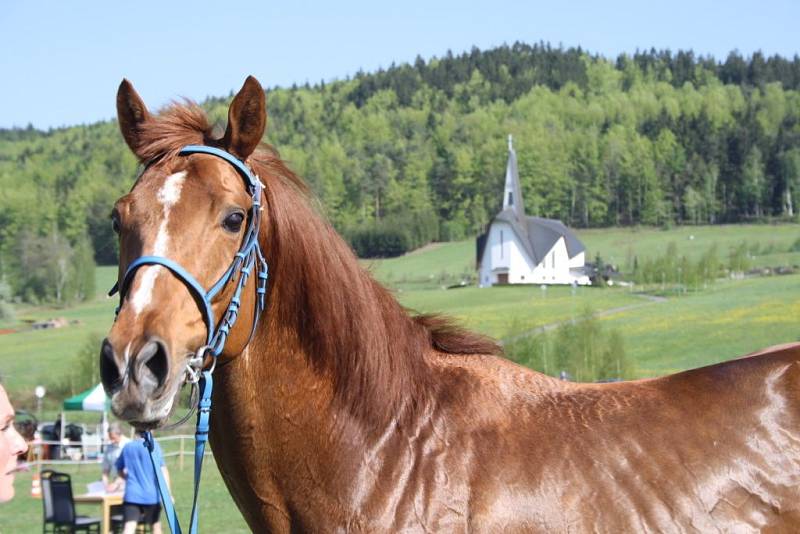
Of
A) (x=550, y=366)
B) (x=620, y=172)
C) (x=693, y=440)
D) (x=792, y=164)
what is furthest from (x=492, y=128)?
(x=693, y=440)

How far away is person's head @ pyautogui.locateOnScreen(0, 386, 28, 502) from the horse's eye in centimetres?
109

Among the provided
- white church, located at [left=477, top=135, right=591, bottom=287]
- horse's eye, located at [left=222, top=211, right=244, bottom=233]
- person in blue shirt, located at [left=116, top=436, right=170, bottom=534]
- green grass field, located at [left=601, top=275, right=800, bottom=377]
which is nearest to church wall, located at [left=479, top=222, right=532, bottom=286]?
white church, located at [left=477, top=135, right=591, bottom=287]

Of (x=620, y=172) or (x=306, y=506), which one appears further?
(x=620, y=172)

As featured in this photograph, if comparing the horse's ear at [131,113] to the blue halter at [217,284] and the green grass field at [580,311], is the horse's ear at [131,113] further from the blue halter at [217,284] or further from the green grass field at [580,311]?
the green grass field at [580,311]

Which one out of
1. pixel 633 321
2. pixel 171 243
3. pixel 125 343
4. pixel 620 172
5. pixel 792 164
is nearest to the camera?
pixel 125 343

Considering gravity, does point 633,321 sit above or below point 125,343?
below

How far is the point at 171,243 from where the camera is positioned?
3191 millimetres

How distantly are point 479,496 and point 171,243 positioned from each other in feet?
4.67

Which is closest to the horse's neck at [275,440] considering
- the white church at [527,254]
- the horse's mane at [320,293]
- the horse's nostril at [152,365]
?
the horse's mane at [320,293]

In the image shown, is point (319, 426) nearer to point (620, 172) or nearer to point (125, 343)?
point (125, 343)

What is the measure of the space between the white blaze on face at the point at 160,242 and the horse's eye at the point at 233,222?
0.18 metres

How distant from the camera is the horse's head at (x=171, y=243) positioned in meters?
2.97

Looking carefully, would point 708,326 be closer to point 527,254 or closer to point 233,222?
point 527,254

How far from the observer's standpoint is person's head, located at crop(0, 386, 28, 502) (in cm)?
355
